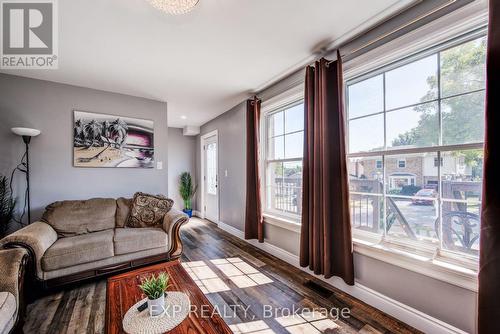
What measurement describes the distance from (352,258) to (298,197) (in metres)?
1.05

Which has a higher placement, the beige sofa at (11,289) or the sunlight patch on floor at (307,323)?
the beige sofa at (11,289)

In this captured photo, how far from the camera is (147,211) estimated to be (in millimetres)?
2900

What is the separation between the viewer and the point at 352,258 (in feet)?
6.48

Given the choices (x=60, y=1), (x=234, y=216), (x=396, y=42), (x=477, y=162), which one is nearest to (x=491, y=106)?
(x=477, y=162)

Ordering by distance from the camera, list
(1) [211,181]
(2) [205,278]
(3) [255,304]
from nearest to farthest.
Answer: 1. (3) [255,304]
2. (2) [205,278]
3. (1) [211,181]

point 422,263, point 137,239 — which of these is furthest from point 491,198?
point 137,239

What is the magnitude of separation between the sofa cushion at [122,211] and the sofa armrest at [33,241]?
27.9 inches

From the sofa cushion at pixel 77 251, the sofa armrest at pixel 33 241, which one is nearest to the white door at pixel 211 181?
the sofa cushion at pixel 77 251

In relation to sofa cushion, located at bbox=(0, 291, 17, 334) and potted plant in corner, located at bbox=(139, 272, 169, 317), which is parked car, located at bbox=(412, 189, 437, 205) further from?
sofa cushion, located at bbox=(0, 291, 17, 334)

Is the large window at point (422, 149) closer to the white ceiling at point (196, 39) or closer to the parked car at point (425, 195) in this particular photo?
the parked car at point (425, 195)

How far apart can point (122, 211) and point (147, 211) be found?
361mm

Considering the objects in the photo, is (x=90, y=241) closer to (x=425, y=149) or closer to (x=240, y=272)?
(x=240, y=272)

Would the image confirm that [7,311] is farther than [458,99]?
No

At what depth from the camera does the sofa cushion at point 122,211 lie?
113 inches
